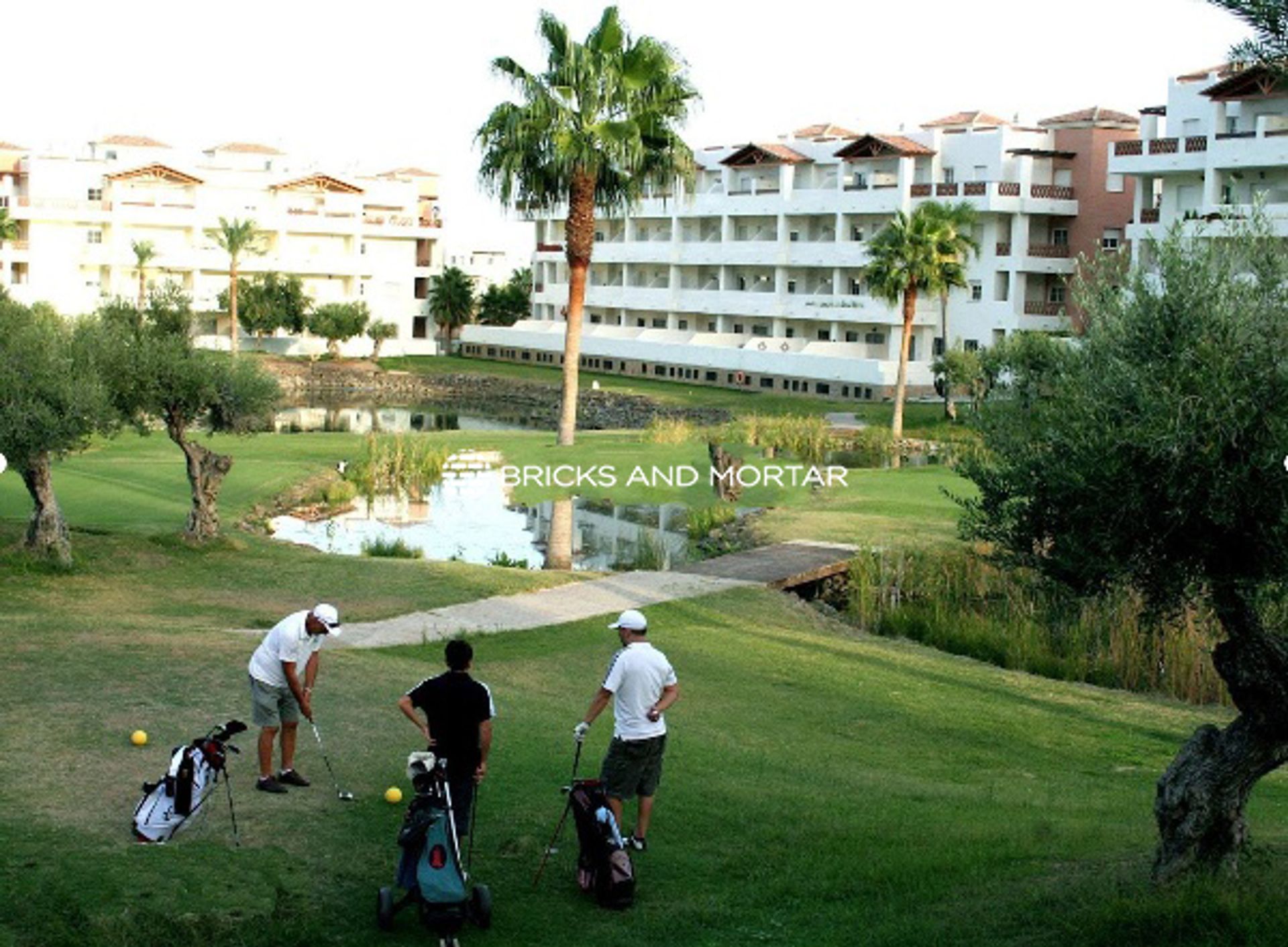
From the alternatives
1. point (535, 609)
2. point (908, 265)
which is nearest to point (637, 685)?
point (535, 609)

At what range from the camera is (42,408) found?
72.6 feet

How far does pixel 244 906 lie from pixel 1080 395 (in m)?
5.94

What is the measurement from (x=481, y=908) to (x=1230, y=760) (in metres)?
4.59

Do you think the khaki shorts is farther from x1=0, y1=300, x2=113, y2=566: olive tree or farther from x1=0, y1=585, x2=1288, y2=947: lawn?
x1=0, y1=300, x2=113, y2=566: olive tree

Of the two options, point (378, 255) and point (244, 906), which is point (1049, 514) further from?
point (378, 255)

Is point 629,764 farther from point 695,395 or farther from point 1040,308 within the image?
point 695,395

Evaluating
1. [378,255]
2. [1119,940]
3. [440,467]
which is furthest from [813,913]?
[378,255]

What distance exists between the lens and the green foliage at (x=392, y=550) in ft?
101

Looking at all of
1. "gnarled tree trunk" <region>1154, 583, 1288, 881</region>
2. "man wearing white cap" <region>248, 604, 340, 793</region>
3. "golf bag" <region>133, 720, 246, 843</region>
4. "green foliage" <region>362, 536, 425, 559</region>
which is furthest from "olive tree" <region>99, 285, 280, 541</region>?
"gnarled tree trunk" <region>1154, 583, 1288, 881</region>

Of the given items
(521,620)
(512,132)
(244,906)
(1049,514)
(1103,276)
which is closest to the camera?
(244,906)

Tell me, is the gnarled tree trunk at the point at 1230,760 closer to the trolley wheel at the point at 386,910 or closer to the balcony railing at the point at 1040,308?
the trolley wheel at the point at 386,910

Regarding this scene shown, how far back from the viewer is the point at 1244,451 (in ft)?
31.8

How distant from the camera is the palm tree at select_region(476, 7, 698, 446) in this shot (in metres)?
40.5

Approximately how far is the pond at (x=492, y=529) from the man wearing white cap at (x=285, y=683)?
17.9 metres
